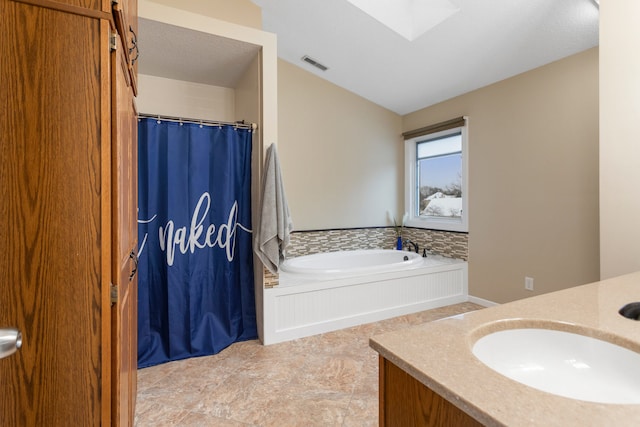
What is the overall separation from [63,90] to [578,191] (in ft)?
11.1

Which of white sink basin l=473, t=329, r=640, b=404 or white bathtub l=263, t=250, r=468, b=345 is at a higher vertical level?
white sink basin l=473, t=329, r=640, b=404

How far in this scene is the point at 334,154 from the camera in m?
3.90

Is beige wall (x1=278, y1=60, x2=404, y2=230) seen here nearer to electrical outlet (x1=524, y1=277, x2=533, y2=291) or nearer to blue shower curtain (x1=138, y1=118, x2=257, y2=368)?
blue shower curtain (x1=138, y1=118, x2=257, y2=368)

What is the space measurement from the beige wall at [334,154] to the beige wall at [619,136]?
8.07 feet

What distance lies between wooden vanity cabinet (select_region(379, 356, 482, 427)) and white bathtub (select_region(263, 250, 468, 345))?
183cm

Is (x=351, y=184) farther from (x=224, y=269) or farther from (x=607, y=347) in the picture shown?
(x=607, y=347)

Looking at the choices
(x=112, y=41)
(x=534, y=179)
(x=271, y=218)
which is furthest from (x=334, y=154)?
(x=112, y=41)

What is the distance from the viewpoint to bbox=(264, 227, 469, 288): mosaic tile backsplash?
11.8 ft

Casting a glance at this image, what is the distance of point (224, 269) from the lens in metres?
2.50

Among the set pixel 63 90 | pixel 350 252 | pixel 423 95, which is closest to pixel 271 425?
pixel 63 90

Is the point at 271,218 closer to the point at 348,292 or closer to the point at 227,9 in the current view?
the point at 348,292

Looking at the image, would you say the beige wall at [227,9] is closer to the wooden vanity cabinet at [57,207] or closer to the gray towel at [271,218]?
the gray towel at [271,218]

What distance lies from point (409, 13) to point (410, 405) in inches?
123

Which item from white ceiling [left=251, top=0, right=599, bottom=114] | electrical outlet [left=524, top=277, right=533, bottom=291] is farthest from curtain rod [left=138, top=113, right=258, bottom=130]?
electrical outlet [left=524, top=277, right=533, bottom=291]
